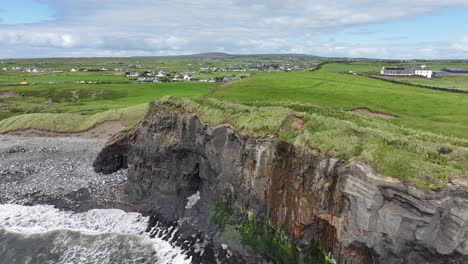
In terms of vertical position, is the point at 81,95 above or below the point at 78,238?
above

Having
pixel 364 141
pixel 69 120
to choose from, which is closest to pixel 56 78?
pixel 69 120

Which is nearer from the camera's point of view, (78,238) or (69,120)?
(78,238)

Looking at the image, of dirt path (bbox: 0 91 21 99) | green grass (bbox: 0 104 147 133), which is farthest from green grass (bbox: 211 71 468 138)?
dirt path (bbox: 0 91 21 99)

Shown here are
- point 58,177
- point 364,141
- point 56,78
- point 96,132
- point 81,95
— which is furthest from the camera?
point 56,78

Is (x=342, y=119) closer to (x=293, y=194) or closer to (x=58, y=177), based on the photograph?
(x=293, y=194)

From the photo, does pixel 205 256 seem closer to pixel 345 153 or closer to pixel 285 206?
pixel 285 206

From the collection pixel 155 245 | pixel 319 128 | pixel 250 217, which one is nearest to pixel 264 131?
pixel 319 128

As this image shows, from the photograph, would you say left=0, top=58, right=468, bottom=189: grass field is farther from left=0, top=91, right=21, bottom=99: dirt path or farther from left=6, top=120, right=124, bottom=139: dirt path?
left=0, top=91, right=21, bottom=99: dirt path
